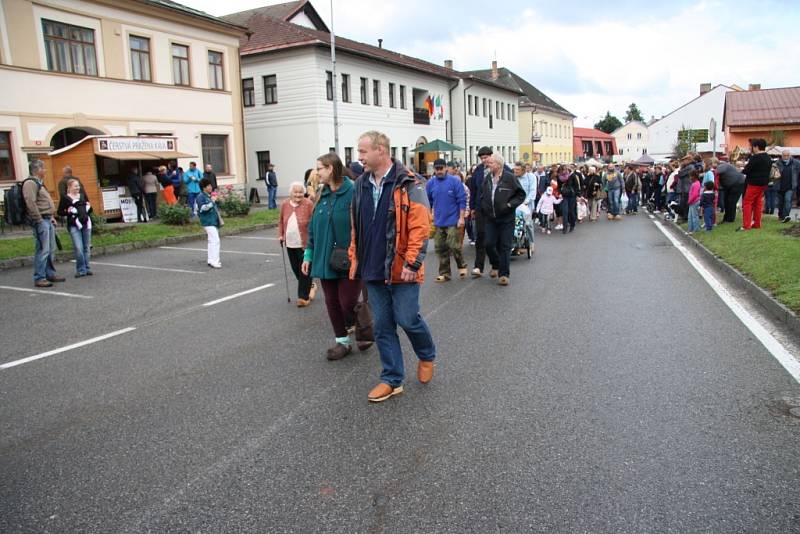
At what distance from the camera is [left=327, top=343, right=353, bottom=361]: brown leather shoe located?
227 inches

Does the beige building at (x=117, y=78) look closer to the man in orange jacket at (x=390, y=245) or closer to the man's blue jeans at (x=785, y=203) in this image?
the man in orange jacket at (x=390, y=245)

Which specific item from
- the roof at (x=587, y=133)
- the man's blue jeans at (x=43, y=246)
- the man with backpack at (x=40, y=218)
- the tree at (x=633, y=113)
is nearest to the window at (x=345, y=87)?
the man with backpack at (x=40, y=218)

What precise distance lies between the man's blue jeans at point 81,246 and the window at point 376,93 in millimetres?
27938

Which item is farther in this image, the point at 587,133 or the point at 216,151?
the point at 587,133

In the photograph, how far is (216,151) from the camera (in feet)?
91.6

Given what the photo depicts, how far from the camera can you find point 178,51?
84.2 ft

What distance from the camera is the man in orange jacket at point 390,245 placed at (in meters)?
4.64

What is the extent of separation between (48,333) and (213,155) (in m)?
21.8

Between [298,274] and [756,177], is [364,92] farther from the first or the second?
[298,274]

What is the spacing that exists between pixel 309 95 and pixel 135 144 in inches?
545

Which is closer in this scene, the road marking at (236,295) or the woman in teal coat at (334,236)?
the woman in teal coat at (334,236)

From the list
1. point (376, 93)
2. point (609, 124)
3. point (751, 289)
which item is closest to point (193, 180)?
point (751, 289)

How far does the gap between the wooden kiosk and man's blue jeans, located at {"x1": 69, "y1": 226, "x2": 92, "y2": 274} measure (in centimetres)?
850

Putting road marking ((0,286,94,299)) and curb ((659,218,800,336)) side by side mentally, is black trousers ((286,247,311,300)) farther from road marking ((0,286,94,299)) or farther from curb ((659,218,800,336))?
curb ((659,218,800,336))
